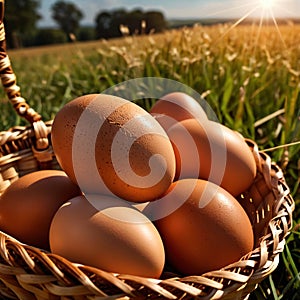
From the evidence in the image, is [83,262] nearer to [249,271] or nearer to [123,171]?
[123,171]

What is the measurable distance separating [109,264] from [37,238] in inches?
12.3

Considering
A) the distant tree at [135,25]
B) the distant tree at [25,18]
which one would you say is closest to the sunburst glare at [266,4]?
the distant tree at [135,25]

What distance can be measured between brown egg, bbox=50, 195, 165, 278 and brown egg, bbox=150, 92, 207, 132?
1.69 ft

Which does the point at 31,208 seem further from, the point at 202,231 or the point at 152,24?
the point at 152,24

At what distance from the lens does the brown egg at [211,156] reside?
1.44 metres

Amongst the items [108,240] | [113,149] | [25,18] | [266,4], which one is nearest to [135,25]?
[266,4]

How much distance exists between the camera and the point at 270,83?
2.80m

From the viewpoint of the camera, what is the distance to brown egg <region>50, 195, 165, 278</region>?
1059 millimetres

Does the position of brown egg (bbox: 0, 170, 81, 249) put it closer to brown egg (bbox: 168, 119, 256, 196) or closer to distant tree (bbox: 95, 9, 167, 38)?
brown egg (bbox: 168, 119, 256, 196)

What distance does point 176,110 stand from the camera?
5.35ft

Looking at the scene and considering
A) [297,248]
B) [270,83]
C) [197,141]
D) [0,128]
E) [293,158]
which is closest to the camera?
[197,141]

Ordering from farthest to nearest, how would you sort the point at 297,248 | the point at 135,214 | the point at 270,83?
the point at 270,83 < the point at 297,248 < the point at 135,214

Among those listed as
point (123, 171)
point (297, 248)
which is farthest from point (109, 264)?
point (297, 248)

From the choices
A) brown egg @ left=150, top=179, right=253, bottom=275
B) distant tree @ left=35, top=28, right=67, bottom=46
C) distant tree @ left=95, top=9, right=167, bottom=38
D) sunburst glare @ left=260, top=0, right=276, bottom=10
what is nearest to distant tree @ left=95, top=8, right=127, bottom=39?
distant tree @ left=95, top=9, right=167, bottom=38
